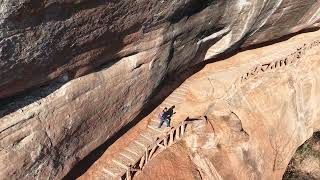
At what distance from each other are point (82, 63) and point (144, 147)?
16.5ft

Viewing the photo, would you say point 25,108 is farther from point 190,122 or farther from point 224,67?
point 224,67

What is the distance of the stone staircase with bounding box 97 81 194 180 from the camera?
1452 centimetres

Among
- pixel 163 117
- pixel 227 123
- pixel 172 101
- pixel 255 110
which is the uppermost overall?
pixel 163 117

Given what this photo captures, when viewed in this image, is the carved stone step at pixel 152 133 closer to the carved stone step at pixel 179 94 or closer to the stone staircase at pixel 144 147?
the stone staircase at pixel 144 147

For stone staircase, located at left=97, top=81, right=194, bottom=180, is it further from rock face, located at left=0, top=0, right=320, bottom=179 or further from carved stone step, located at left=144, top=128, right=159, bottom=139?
rock face, located at left=0, top=0, right=320, bottom=179

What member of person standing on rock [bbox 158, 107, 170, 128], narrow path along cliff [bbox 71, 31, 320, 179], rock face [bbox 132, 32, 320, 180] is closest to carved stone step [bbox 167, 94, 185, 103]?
narrow path along cliff [bbox 71, 31, 320, 179]

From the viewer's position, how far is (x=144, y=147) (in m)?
15.6

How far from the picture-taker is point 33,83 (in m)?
10.8

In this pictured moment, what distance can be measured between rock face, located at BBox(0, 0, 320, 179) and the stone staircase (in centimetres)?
110

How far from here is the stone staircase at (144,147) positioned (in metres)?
14.5

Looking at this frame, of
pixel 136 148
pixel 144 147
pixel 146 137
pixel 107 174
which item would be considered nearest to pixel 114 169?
pixel 107 174

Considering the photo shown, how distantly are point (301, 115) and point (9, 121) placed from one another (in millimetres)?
15280

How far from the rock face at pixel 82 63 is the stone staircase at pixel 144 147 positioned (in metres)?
1.10

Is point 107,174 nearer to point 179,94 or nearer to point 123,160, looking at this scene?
point 123,160
